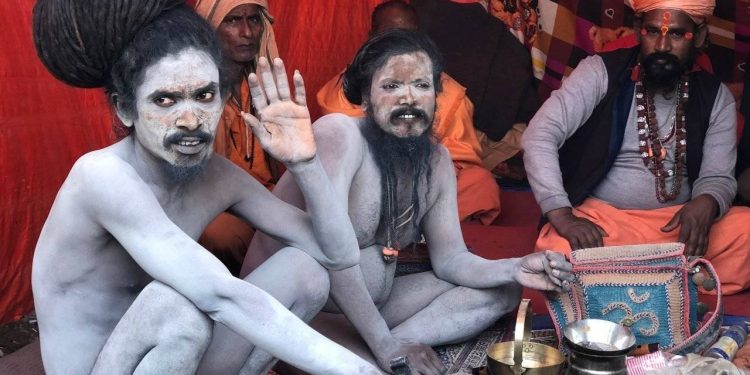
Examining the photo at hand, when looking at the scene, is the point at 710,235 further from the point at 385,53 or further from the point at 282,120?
the point at 282,120

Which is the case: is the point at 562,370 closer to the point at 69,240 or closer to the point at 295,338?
the point at 295,338

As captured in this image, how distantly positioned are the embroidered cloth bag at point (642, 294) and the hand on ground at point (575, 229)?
2.25 ft

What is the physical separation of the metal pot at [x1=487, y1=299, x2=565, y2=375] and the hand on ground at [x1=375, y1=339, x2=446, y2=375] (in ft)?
1.29

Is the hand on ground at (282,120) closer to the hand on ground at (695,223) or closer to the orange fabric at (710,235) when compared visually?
the orange fabric at (710,235)

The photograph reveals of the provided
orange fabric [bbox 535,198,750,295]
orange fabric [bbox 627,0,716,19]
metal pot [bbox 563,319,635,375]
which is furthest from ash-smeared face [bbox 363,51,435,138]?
orange fabric [bbox 627,0,716,19]

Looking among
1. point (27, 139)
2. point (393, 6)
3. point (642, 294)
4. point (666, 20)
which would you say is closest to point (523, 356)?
point (642, 294)

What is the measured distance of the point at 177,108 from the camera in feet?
8.54

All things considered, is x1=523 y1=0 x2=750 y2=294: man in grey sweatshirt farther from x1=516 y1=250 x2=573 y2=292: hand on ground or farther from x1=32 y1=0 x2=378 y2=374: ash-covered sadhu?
x1=32 y1=0 x2=378 y2=374: ash-covered sadhu

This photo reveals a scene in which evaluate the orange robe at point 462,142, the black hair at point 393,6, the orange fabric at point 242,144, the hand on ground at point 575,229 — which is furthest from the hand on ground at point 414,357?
the black hair at point 393,6

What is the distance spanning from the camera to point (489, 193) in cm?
574

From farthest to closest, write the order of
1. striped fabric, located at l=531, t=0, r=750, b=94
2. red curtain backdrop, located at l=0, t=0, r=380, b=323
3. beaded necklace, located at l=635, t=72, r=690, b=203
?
striped fabric, located at l=531, t=0, r=750, b=94 < beaded necklace, located at l=635, t=72, r=690, b=203 < red curtain backdrop, located at l=0, t=0, r=380, b=323

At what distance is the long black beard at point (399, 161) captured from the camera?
11.5ft

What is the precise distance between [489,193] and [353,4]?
1699 millimetres

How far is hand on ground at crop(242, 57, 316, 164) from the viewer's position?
2.66m
